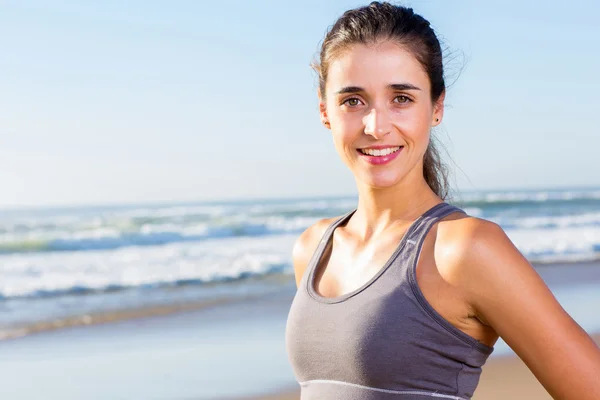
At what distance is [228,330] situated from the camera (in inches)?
267

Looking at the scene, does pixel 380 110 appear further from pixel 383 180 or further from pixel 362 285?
pixel 362 285

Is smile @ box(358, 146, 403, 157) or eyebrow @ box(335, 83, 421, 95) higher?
eyebrow @ box(335, 83, 421, 95)

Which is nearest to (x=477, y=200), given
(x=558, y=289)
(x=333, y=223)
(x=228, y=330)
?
(x=558, y=289)

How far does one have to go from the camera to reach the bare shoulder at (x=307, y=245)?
2.47m

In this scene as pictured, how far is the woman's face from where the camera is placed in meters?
2.03

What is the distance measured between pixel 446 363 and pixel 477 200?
30388 mm

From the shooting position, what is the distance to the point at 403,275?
190 centimetres

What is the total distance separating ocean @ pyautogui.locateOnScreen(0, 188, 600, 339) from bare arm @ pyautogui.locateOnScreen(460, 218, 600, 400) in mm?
879

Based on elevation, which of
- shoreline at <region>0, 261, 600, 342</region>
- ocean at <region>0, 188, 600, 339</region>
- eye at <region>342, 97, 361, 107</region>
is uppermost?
eye at <region>342, 97, 361, 107</region>

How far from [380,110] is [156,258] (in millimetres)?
12262

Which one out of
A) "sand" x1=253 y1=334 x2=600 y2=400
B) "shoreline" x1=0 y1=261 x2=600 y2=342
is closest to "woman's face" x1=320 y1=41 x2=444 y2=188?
"sand" x1=253 y1=334 x2=600 y2=400

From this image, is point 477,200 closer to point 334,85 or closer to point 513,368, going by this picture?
point 513,368

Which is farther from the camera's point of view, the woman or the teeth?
the teeth

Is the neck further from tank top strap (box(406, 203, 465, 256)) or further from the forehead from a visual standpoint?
the forehead
